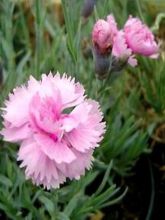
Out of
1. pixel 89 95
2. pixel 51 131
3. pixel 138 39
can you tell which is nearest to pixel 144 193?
pixel 89 95

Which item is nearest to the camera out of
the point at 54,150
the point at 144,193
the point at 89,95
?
the point at 54,150

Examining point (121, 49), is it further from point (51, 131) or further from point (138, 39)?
point (51, 131)

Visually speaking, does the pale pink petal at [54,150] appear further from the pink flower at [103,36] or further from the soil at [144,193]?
the soil at [144,193]

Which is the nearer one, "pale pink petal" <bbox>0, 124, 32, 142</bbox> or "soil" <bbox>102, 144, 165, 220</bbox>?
"pale pink petal" <bbox>0, 124, 32, 142</bbox>

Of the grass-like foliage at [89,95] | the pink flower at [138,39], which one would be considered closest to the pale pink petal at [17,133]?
the grass-like foliage at [89,95]

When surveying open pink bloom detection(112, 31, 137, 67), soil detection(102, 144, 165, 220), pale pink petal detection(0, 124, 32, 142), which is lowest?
soil detection(102, 144, 165, 220)

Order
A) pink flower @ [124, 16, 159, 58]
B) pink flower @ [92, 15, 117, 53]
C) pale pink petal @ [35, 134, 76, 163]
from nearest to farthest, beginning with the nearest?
pale pink petal @ [35, 134, 76, 163] < pink flower @ [92, 15, 117, 53] < pink flower @ [124, 16, 159, 58]

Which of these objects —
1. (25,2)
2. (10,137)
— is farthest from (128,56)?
(25,2)

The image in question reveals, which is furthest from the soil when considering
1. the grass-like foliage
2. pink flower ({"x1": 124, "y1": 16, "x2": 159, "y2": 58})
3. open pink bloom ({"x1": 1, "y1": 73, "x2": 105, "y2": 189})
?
open pink bloom ({"x1": 1, "y1": 73, "x2": 105, "y2": 189})

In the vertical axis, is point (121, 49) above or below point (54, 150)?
above

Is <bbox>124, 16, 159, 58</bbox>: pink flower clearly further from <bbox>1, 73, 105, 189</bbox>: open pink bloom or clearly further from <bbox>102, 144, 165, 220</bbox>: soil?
<bbox>102, 144, 165, 220</bbox>: soil
